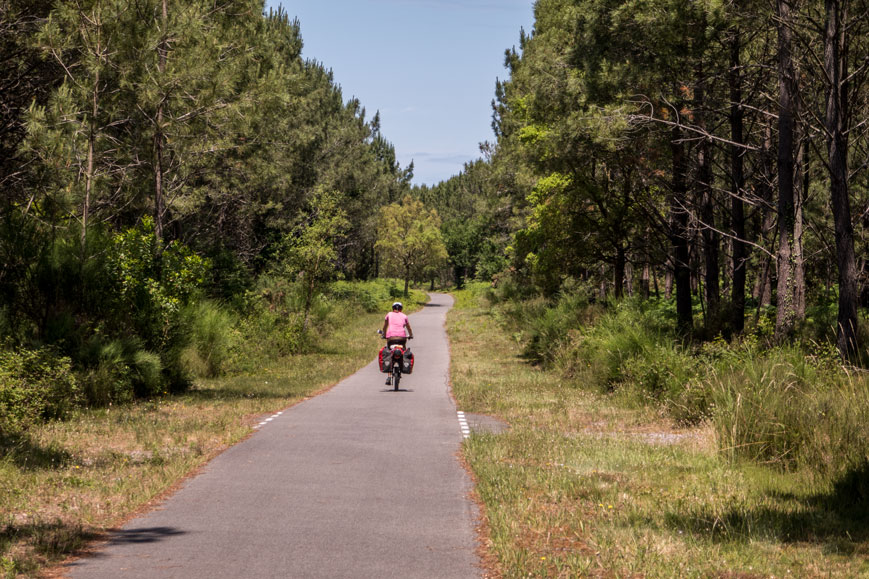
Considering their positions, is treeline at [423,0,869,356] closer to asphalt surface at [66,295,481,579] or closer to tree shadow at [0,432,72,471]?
asphalt surface at [66,295,481,579]

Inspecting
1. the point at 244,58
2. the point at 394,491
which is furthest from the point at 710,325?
the point at 244,58

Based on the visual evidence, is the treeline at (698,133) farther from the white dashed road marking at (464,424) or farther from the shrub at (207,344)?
the shrub at (207,344)

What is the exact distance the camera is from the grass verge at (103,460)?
7102 mm

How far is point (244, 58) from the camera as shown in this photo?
25.2 m

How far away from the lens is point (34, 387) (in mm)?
13859

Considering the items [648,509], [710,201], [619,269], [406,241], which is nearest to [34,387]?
[648,509]

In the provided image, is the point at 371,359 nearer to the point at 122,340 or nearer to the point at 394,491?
the point at 122,340

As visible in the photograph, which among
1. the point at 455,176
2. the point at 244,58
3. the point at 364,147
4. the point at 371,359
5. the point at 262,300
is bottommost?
the point at 371,359

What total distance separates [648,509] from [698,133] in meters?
16.8

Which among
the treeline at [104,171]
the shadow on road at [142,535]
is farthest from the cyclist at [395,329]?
the shadow on road at [142,535]

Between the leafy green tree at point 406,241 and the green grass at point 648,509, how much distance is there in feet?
261

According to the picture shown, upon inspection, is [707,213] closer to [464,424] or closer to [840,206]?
[840,206]

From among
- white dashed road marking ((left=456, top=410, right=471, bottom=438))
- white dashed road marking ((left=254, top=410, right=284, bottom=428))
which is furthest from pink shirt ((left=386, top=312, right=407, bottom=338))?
white dashed road marking ((left=254, top=410, right=284, bottom=428))

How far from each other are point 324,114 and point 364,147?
5091mm
